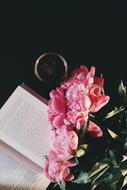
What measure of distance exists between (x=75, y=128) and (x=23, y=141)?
0.26 m

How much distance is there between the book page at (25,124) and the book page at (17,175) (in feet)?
0.11

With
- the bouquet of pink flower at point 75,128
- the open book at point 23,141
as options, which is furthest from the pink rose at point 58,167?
the open book at point 23,141

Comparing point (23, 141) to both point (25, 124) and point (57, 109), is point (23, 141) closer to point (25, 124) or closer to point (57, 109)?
point (25, 124)

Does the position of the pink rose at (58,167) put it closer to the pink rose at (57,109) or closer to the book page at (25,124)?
the pink rose at (57,109)

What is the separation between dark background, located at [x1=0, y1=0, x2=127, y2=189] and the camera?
2.99 feet

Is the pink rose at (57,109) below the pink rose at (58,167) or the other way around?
the other way around

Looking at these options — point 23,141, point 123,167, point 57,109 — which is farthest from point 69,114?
point 23,141

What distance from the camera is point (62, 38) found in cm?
94

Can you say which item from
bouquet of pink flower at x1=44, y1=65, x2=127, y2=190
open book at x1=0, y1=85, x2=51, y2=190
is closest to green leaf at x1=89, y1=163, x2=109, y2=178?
bouquet of pink flower at x1=44, y1=65, x2=127, y2=190

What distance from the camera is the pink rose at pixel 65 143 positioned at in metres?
0.60

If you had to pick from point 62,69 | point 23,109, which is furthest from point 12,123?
point 62,69

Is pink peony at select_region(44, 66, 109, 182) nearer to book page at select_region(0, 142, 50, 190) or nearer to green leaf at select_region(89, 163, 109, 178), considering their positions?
green leaf at select_region(89, 163, 109, 178)

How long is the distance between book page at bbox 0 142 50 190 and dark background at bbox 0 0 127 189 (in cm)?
14

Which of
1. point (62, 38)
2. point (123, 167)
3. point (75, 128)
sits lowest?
point (123, 167)
